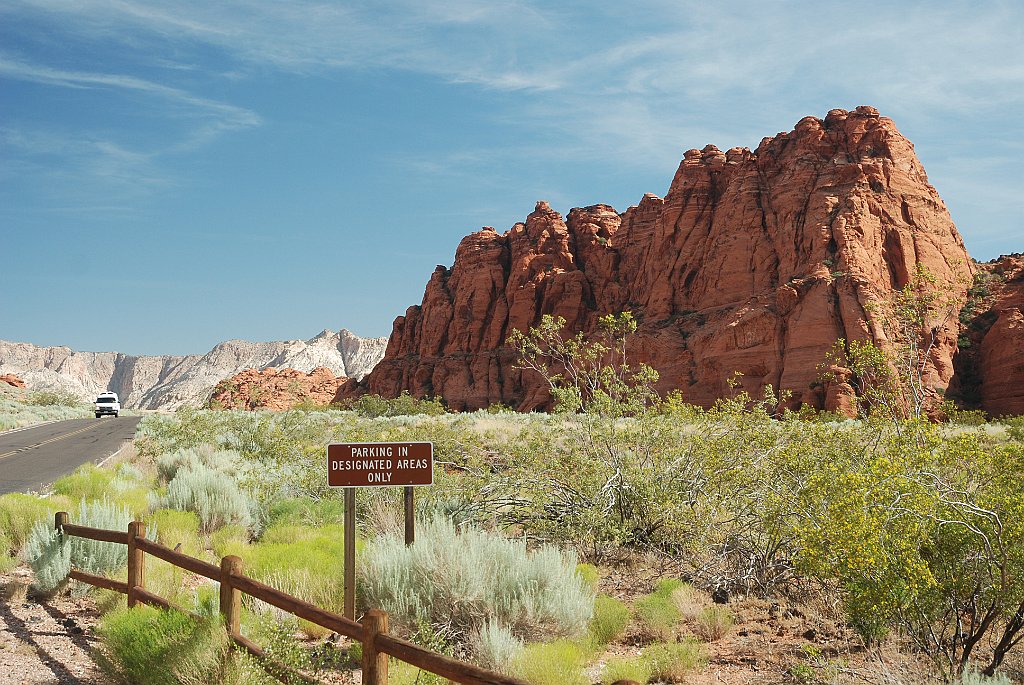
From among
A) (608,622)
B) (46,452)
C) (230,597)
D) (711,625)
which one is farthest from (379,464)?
(46,452)

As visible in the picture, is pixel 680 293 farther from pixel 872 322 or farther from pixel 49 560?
pixel 49 560

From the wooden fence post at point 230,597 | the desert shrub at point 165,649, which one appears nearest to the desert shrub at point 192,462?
the desert shrub at point 165,649

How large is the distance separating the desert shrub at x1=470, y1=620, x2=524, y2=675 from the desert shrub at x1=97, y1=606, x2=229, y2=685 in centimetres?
205

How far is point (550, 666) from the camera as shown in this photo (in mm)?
5977

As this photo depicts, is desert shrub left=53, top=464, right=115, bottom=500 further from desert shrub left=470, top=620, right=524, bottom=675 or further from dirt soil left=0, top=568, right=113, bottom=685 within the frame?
desert shrub left=470, top=620, right=524, bottom=675

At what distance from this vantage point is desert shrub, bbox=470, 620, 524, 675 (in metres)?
6.22

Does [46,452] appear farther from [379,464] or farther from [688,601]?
[688,601]

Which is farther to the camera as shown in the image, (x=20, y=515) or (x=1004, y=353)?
(x=1004, y=353)

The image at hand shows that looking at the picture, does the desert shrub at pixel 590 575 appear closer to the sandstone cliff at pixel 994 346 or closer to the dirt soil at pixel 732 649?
the dirt soil at pixel 732 649

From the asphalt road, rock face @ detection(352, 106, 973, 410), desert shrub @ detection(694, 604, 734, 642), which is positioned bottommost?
desert shrub @ detection(694, 604, 734, 642)

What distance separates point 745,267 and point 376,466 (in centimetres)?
6286

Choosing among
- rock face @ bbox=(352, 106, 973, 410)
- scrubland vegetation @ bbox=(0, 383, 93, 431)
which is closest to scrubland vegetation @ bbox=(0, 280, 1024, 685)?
scrubland vegetation @ bbox=(0, 383, 93, 431)

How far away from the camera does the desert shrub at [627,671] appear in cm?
628

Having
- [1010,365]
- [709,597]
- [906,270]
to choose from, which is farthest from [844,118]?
[709,597]
